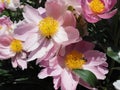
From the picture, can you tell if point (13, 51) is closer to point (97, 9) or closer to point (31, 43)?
point (31, 43)

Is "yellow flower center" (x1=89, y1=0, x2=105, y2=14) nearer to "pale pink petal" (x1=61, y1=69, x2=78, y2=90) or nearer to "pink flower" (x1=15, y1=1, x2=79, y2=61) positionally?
"pink flower" (x1=15, y1=1, x2=79, y2=61)

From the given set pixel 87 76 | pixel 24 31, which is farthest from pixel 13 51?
pixel 87 76

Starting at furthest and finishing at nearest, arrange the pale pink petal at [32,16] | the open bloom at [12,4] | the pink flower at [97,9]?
1. the open bloom at [12,4]
2. the pale pink petal at [32,16]
3. the pink flower at [97,9]

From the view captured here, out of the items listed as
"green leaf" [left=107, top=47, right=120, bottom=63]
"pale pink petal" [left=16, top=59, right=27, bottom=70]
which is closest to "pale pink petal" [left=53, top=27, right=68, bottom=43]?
"green leaf" [left=107, top=47, right=120, bottom=63]

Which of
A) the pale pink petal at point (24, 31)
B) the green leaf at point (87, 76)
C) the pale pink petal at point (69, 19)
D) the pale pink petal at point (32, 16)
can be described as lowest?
the green leaf at point (87, 76)

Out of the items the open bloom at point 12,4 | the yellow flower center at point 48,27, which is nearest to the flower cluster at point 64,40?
the yellow flower center at point 48,27

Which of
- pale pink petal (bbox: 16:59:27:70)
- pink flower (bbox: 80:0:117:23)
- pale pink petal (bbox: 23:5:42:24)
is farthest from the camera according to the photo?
pale pink petal (bbox: 16:59:27:70)

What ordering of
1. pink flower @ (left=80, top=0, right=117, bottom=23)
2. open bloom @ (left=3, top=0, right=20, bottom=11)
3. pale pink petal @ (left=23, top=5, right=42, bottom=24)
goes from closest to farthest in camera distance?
pink flower @ (left=80, top=0, right=117, bottom=23)
pale pink petal @ (left=23, top=5, right=42, bottom=24)
open bloom @ (left=3, top=0, right=20, bottom=11)

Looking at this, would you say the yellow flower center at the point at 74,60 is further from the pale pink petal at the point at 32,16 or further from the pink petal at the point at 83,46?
the pale pink petal at the point at 32,16
